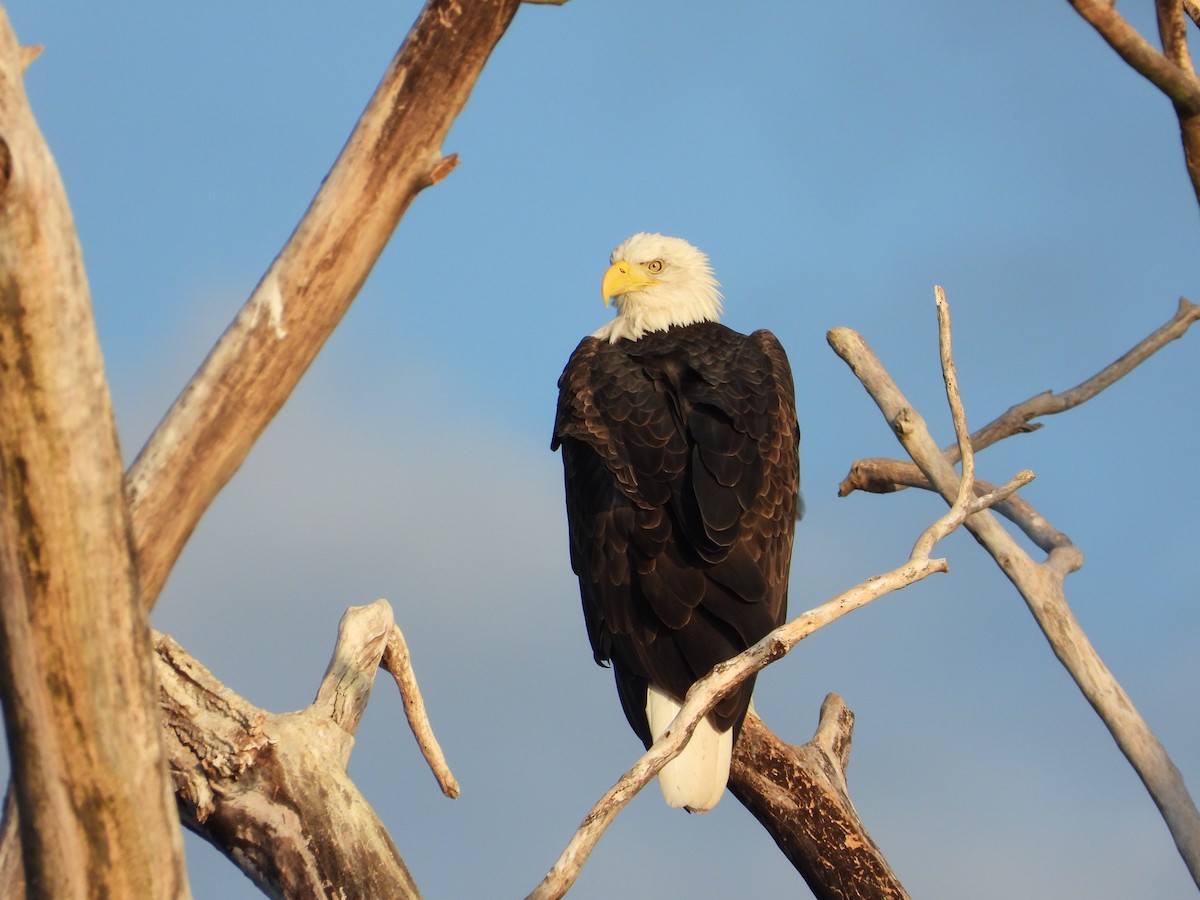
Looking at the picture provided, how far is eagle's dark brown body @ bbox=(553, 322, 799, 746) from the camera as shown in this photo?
210 inches

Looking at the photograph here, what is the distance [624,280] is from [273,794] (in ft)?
11.3

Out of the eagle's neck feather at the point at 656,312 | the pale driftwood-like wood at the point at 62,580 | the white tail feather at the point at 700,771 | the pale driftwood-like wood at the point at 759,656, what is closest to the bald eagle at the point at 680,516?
the white tail feather at the point at 700,771

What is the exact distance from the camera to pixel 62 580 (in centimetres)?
270

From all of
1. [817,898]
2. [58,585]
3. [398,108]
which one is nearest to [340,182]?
[398,108]

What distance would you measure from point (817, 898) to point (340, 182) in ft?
11.7

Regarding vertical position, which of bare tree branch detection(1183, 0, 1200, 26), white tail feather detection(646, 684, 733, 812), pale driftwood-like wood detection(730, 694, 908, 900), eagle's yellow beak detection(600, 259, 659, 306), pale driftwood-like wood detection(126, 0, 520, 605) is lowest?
pale driftwood-like wood detection(730, 694, 908, 900)

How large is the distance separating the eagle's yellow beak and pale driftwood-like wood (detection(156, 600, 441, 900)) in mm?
2950

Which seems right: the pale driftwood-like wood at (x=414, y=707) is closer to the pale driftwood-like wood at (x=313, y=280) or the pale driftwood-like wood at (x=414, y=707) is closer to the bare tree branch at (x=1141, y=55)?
the pale driftwood-like wood at (x=313, y=280)

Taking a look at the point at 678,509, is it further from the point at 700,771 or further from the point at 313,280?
the point at 313,280

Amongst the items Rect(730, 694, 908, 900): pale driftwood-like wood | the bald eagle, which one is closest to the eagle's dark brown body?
the bald eagle

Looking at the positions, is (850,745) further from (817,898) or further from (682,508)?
(682,508)

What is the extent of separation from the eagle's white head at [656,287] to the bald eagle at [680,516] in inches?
24.6

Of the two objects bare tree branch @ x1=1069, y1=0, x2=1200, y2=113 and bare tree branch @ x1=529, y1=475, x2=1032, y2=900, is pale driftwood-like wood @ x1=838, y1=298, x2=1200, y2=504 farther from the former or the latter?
bare tree branch @ x1=529, y1=475, x2=1032, y2=900

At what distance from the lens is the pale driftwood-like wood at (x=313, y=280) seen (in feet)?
11.3
